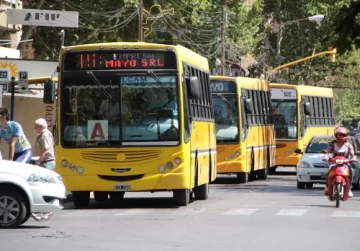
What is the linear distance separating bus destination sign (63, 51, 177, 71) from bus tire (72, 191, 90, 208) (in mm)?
2401

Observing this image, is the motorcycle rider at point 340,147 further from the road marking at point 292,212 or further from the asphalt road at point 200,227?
the road marking at point 292,212

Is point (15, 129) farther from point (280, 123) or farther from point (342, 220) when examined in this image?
point (280, 123)

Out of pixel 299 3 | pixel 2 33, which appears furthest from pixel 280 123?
pixel 299 3

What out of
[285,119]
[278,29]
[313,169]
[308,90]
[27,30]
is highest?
[278,29]

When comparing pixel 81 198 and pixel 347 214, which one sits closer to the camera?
pixel 347 214

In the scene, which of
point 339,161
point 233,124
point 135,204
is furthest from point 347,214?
point 233,124

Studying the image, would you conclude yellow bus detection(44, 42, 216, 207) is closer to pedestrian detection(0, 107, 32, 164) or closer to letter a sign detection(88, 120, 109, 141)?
letter a sign detection(88, 120, 109, 141)

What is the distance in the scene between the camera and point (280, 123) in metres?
41.8

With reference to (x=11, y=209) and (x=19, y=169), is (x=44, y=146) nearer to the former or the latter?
(x=19, y=169)

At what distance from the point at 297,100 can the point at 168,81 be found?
19869 millimetres

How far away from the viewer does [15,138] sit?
20.8 metres

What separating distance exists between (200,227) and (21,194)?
2681mm

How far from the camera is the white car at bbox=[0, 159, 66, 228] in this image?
1706cm

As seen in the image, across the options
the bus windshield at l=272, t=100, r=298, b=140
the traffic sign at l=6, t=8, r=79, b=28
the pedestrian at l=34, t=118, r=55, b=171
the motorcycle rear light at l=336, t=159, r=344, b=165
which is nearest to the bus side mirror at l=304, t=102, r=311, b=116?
the bus windshield at l=272, t=100, r=298, b=140
